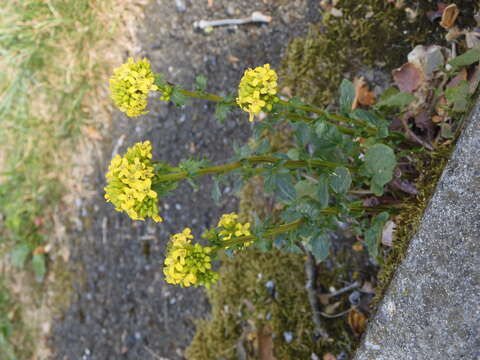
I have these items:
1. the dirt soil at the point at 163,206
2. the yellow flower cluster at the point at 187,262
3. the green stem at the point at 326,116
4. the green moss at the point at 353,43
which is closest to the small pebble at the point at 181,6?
the dirt soil at the point at 163,206

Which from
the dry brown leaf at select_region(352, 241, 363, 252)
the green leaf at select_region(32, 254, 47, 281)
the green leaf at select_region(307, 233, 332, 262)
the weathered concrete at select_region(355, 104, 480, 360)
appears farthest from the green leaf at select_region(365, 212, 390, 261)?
the green leaf at select_region(32, 254, 47, 281)

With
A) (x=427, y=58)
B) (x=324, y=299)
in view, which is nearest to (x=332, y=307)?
(x=324, y=299)

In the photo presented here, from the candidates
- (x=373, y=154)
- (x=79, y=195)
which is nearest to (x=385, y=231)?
(x=373, y=154)

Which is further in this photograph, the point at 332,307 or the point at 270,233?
the point at 332,307

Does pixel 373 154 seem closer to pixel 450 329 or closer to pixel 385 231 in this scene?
pixel 385 231

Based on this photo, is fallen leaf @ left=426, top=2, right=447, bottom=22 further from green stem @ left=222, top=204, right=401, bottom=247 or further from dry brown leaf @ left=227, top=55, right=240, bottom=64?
dry brown leaf @ left=227, top=55, right=240, bottom=64

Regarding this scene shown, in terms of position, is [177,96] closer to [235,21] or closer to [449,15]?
[449,15]
